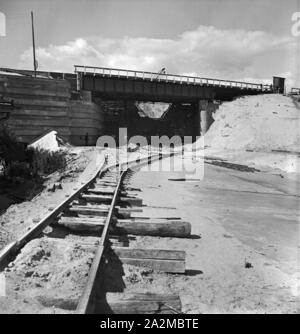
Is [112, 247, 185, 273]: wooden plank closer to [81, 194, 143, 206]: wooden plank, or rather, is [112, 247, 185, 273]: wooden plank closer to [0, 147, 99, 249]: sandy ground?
[0, 147, 99, 249]: sandy ground

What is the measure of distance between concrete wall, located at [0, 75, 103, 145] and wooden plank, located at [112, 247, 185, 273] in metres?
25.3

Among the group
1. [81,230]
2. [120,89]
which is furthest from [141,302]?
[120,89]

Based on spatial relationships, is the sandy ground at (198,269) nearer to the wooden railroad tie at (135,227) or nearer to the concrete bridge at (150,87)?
the wooden railroad tie at (135,227)

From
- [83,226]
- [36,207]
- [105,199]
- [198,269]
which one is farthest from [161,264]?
[36,207]

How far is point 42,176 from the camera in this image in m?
16.9

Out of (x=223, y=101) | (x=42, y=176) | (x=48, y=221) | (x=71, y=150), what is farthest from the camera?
(x=223, y=101)

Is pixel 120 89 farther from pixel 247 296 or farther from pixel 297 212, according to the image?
pixel 247 296

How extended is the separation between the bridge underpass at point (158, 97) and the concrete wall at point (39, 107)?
7.09 m

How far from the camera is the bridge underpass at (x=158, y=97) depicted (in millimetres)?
40906

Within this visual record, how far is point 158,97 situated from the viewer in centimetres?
4516

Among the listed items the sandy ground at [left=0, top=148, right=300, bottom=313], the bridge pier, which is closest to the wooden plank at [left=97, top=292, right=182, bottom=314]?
the sandy ground at [left=0, top=148, right=300, bottom=313]

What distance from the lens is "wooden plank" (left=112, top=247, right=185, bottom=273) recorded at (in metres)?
5.23
